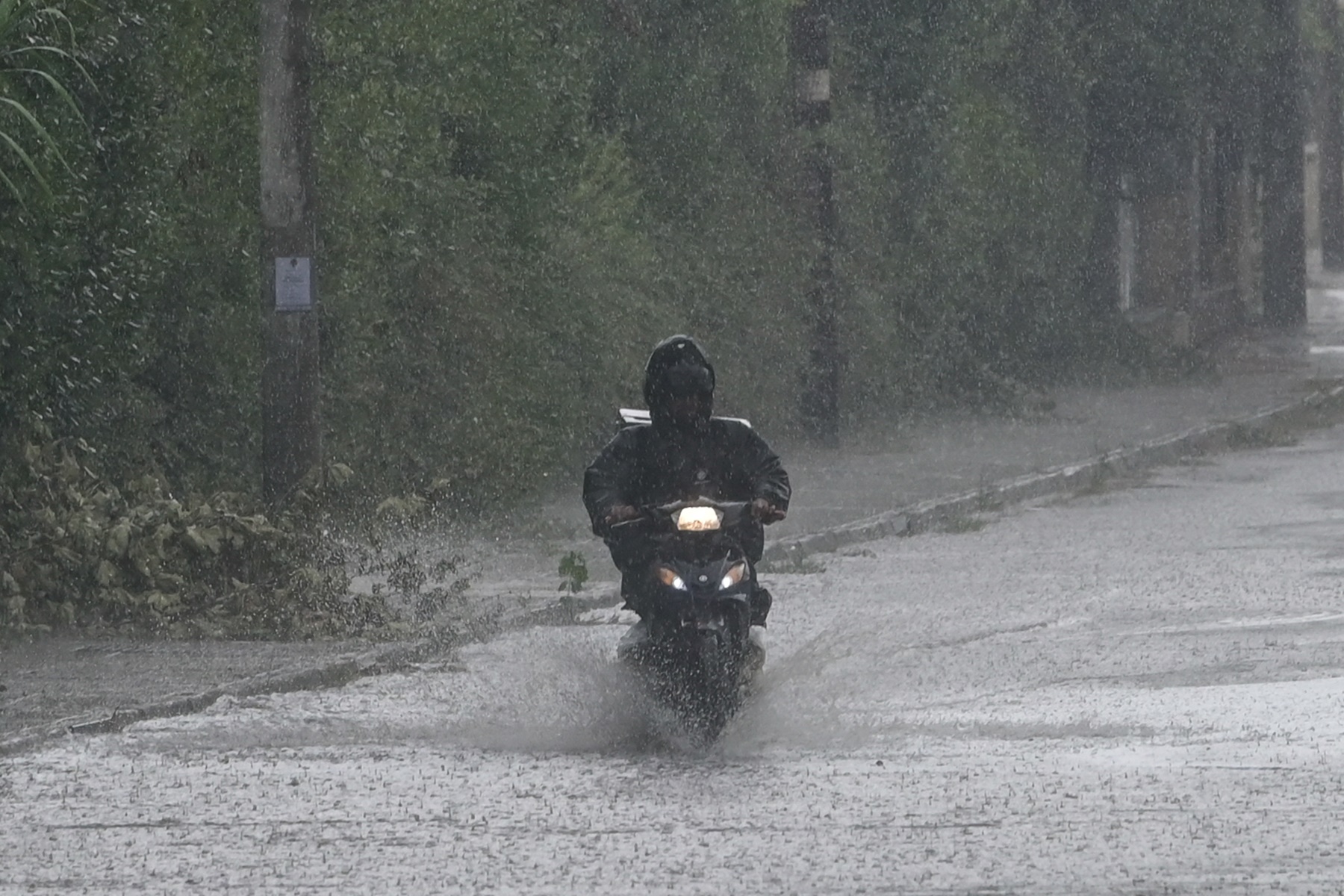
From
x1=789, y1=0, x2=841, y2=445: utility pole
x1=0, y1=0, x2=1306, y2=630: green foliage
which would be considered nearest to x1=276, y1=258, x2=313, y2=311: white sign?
x1=0, y1=0, x2=1306, y2=630: green foliage

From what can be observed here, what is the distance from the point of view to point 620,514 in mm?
9469

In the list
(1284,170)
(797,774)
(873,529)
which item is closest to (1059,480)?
(873,529)

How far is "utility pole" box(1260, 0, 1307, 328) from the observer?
40.5 metres

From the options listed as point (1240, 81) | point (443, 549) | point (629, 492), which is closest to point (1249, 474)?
point (443, 549)

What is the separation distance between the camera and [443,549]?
1595 centimetres

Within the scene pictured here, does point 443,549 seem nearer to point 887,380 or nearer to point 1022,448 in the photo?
point 1022,448

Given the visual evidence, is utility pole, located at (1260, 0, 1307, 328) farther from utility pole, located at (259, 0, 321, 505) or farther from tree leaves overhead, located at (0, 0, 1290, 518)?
utility pole, located at (259, 0, 321, 505)

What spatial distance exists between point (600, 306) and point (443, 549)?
3981 millimetres

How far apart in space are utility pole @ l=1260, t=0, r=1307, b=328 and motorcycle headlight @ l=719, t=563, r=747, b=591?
30307 millimetres

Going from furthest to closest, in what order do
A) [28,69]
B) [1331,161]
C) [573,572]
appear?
[1331,161], [573,572], [28,69]

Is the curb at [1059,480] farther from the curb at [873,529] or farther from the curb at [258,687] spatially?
the curb at [258,687]

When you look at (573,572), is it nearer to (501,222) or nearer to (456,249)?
(456,249)

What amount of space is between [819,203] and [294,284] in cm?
939

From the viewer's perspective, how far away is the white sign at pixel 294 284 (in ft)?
45.8
